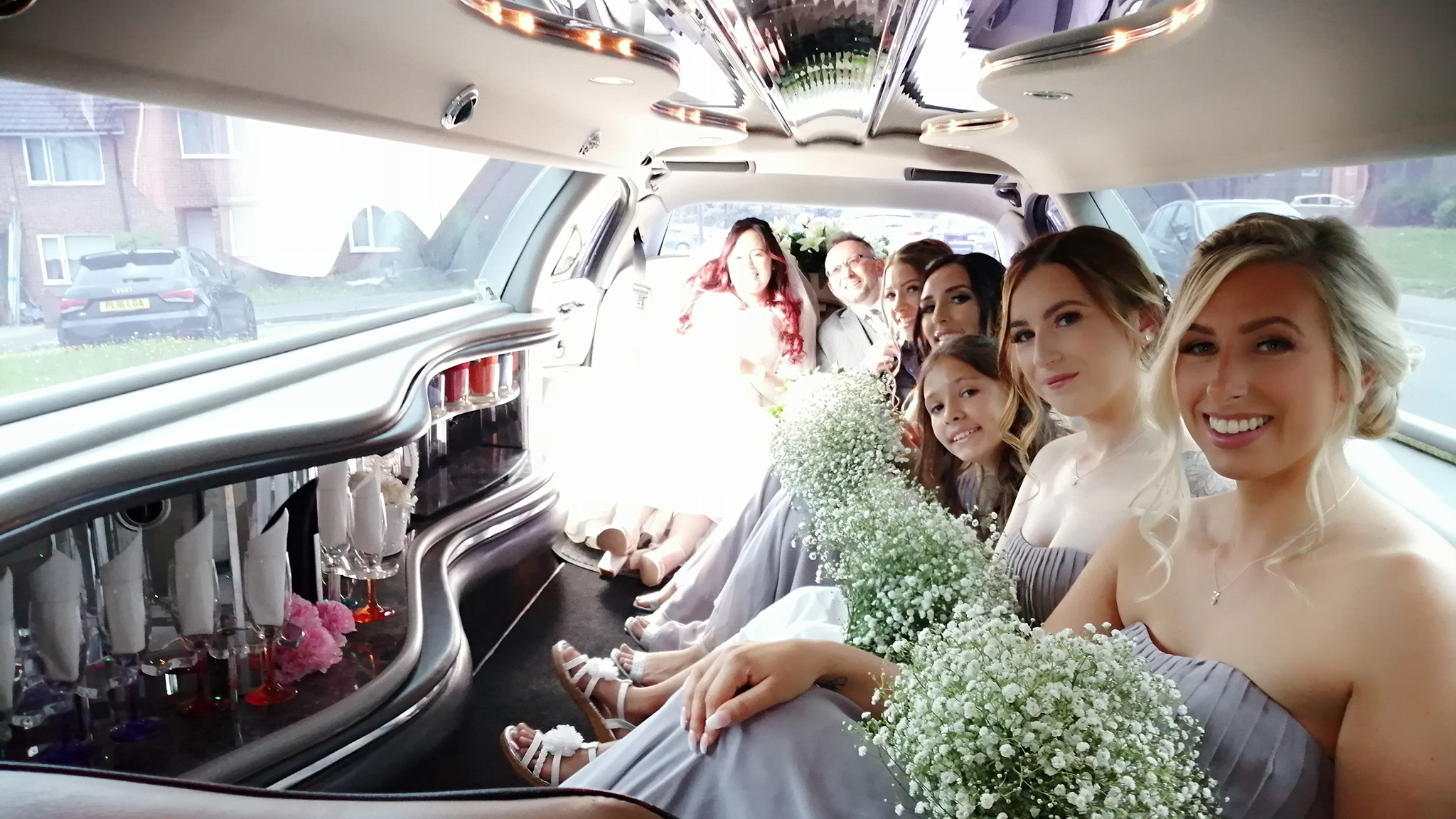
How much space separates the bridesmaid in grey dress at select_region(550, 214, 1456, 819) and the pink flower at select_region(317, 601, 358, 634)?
1466 mm

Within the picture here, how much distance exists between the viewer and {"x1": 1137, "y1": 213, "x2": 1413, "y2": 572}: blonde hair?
5.11 ft

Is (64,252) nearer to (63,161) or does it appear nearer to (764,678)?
(63,161)

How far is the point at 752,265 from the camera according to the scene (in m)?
5.72

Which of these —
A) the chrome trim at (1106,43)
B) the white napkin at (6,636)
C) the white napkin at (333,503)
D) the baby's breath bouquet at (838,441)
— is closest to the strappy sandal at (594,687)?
the white napkin at (333,503)

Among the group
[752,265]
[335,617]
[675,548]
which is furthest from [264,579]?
[752,265]

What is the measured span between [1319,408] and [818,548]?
1825mm

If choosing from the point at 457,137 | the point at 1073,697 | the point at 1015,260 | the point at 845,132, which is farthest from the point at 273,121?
the point at 845,132

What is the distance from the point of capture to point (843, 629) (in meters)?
2.59

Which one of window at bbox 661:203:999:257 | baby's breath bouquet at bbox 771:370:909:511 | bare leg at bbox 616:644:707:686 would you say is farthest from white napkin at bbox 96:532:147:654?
window at bbox 661:203:999:257

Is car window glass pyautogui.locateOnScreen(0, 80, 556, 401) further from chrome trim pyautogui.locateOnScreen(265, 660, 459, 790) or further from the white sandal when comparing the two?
the white sandal

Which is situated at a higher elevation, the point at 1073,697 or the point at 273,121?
the point at 273,121

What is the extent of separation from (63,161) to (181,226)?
55 centimetres

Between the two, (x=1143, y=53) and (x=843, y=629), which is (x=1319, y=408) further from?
(x=843, y=629)

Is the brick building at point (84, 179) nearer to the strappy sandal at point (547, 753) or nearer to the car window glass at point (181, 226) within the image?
the car window glass at point (181, 226)
